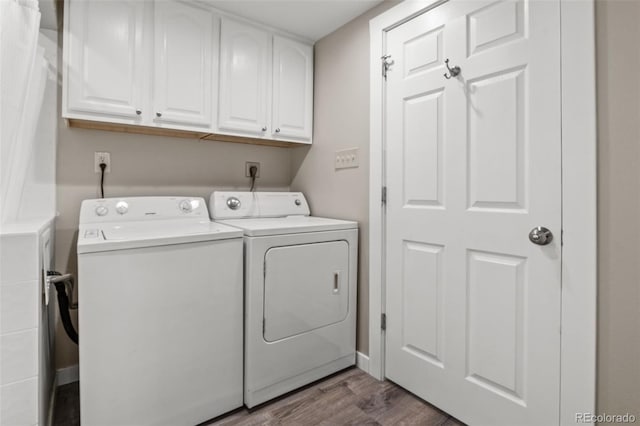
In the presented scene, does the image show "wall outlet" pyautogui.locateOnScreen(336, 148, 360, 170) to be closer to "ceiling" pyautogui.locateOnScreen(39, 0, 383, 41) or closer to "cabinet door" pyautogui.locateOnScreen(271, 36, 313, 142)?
"cabinet door" pyautogui.locateOnScreen(271, 36, 313, 142)

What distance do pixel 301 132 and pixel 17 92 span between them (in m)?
1.49

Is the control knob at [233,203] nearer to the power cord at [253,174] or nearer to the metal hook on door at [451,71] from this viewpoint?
the power cord at [253,174]

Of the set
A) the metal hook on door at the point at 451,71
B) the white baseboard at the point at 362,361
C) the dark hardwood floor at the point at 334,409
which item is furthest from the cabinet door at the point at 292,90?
the dark hardwood floor at the point at 334,409

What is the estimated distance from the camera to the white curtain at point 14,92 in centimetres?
119

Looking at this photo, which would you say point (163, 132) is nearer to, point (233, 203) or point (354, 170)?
point (233, 203)

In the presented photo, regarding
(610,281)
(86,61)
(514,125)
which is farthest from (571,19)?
(86,61)

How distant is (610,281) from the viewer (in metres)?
1.11

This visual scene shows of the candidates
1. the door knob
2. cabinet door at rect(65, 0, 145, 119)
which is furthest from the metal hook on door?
cabinet door at rect(65, 0, 145, 119)

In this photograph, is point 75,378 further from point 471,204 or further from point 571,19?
point 571,19

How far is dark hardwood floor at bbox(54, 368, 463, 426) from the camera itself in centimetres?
156

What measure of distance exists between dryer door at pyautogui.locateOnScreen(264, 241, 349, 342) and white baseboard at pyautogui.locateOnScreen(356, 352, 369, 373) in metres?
0.28

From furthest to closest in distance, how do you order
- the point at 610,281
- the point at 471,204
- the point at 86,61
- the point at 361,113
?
the point at 361,113
the point at 86,61
the point at 471,204
the point at 610,281

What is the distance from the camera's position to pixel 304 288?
5.90 ft

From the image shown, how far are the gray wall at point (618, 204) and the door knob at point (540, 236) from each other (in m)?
0.15
